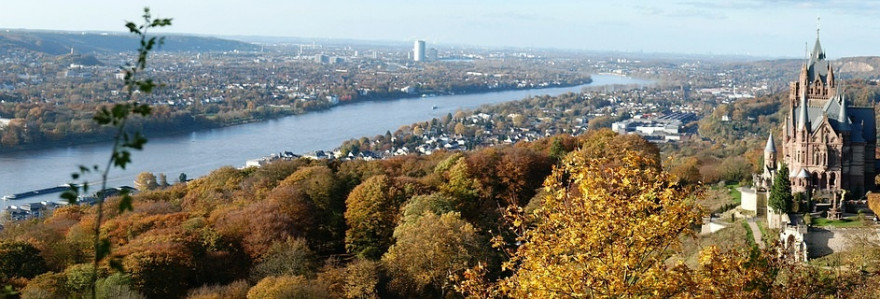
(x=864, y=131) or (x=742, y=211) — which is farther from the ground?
(x=864, y=131)

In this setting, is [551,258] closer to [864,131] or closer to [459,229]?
[459,229]

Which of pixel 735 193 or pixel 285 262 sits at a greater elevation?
pixel 735 193

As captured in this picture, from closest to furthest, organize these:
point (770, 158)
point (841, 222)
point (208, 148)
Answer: point (841, 222) → point (770, 158) → point (208, 148)

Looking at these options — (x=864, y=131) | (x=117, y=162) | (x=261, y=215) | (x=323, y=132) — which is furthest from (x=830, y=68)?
(x=323, y=132)

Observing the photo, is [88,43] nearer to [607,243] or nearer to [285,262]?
[285,262]

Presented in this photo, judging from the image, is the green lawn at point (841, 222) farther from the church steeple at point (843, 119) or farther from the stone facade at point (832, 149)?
the church steeple at point (843, 119)

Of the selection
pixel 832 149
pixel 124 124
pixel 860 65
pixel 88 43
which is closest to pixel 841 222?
pixel 832 149

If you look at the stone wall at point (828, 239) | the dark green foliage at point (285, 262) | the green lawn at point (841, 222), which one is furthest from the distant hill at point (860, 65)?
the dark green foliage at point (285, 262)
